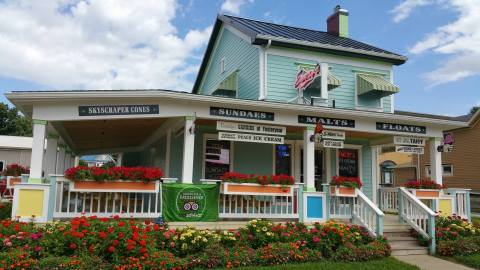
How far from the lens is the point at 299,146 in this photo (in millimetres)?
12539

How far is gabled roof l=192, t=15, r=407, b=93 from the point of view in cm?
1294

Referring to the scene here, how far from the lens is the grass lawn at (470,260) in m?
8.12

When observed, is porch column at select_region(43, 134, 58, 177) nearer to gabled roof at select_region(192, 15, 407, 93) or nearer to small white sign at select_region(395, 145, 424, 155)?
gabled roof at select_region(192, 15, 407, 93)

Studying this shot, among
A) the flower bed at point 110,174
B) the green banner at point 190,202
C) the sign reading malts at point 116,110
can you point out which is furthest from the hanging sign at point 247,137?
the flower bed at point 110,174

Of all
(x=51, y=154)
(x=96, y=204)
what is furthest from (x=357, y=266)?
(x=51, y=154)

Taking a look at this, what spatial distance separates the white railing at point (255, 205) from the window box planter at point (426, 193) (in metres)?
3.35

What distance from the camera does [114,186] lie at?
8203mm

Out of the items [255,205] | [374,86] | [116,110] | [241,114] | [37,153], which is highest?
[374,86]

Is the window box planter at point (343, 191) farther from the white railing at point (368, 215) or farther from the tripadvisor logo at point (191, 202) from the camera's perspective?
the tripadvisor logo at point (191, 202)

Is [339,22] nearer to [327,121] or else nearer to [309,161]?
[327,121]

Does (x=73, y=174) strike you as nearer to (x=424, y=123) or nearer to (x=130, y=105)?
(x=130, y=105)

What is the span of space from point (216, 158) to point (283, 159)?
219cm

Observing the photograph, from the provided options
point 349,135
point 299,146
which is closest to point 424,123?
point 349,135

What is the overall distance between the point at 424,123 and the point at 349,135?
221 centimetres
